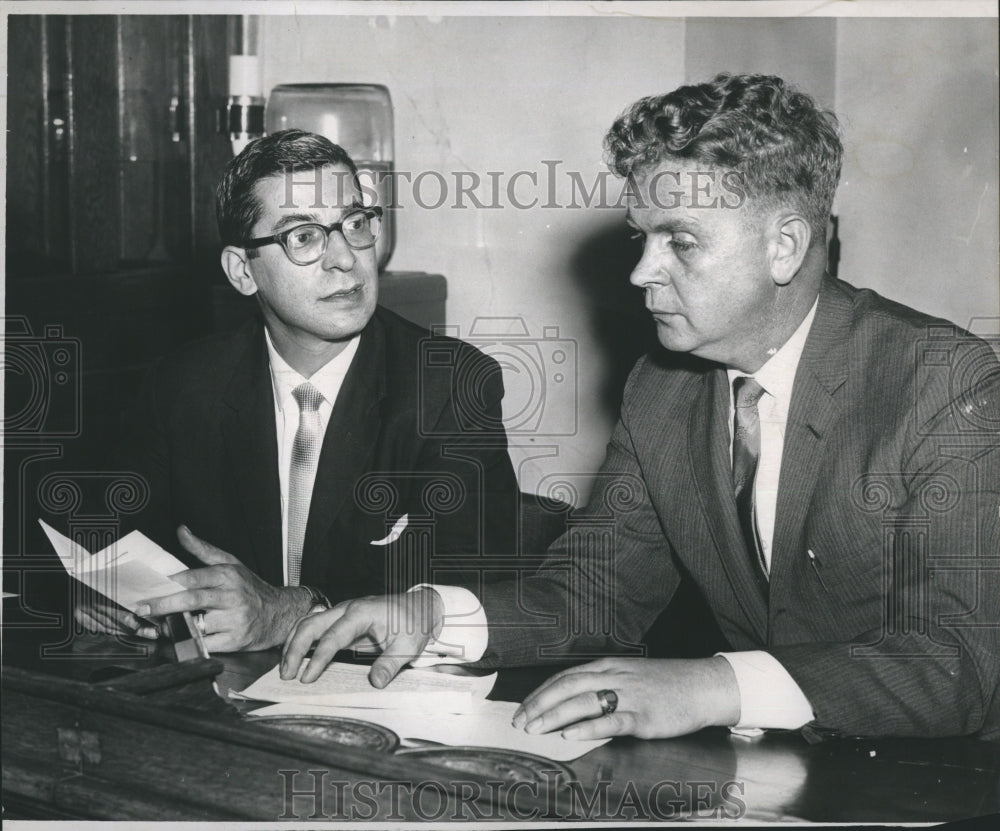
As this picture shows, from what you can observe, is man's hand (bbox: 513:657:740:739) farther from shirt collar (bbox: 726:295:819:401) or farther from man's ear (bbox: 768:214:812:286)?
man's ear (bbox: 768:214:812:286)

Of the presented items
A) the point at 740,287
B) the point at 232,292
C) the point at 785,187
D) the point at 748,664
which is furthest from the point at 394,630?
the point at 232,292

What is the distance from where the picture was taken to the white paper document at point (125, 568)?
1.64 metres

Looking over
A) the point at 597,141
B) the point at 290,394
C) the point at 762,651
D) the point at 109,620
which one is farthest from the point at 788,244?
the point at 597,141

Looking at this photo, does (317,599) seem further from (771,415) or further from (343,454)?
(771,415)

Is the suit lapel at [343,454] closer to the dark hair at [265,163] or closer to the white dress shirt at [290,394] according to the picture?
the white dress shirt at [290,394]

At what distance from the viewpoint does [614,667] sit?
1400mm

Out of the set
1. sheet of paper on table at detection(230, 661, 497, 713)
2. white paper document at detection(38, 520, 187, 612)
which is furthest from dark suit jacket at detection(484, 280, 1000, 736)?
white paper document at detection(38, 520, 187, 612)

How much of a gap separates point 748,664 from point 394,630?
0.52 m

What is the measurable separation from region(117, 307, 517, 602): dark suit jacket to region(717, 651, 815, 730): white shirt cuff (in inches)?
31.8

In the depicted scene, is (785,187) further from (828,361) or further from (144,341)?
(144,341)

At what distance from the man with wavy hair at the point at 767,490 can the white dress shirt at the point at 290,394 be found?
63 centimetres

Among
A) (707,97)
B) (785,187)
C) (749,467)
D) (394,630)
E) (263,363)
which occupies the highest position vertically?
(707,97)

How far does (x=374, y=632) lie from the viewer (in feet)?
5.38

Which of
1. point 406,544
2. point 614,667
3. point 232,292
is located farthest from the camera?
point 232,292
